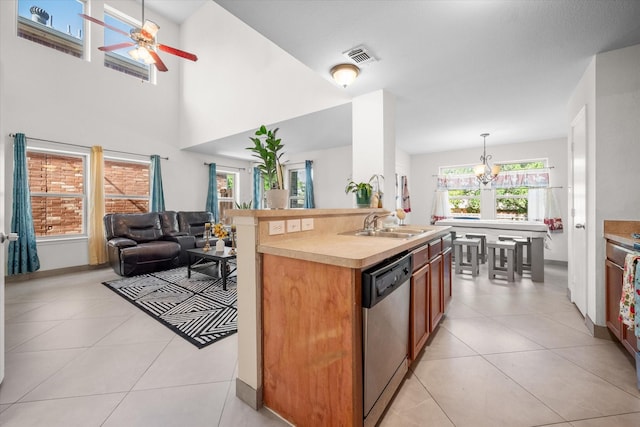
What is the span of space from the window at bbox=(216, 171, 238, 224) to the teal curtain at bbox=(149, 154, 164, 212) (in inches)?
56.2

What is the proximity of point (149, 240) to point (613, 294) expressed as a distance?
19.3 feet

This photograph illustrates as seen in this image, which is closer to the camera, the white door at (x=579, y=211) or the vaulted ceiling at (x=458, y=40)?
the vaulted ceiling at (x=458, y=40)

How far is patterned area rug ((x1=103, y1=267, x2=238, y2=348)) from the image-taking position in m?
2.33

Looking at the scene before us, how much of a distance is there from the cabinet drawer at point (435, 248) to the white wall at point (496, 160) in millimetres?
3839

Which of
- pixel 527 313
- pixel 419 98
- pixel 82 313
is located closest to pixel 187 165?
pixel 82 313

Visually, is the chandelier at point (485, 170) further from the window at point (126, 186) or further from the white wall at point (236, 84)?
the window at point (126, 186)

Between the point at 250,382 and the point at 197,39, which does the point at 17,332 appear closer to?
the point at 250,382

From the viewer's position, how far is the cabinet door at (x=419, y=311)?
1641mm

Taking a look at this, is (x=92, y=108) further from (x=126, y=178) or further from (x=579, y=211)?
(x=579, y=211)

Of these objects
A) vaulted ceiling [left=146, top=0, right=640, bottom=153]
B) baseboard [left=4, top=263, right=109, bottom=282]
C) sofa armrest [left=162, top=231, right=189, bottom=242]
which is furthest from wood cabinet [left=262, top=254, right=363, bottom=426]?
baseboard [left=4, top=263, right=109, bottom=282]

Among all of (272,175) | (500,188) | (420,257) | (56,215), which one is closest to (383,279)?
(420,257)

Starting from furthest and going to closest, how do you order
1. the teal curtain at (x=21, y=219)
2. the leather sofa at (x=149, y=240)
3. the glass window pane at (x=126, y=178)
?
the glass window pane at (x=126, y=178), the leather sofa at (x=149, y=240), the teal curtain at (x=21, y=219)

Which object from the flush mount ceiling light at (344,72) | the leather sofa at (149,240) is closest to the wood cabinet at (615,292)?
the flush mount ceiling light at (344,72)

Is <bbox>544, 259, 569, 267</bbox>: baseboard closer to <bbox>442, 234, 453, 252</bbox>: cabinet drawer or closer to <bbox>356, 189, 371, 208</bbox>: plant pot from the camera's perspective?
<bbox>442, 234, 453, 252</bbox>: cabinet drawer
